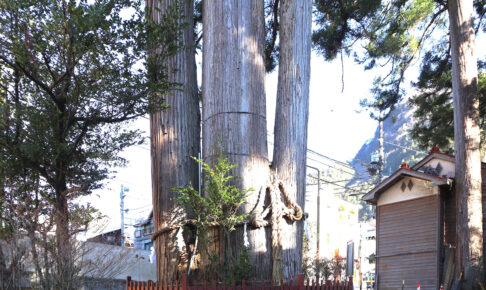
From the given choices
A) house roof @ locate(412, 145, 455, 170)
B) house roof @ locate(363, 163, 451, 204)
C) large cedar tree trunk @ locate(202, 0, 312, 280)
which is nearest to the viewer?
large cedar tree trunk @ locate(202, 0, 312, 280)

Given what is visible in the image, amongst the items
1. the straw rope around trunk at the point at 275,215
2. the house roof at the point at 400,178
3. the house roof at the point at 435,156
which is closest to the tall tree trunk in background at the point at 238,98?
the straw rope around trunk at the point at 275,215

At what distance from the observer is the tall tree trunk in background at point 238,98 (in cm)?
760

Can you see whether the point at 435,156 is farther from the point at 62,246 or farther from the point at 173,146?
the point at 62,246

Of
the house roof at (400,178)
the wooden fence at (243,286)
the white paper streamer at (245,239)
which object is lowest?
the wooden fence at (243,286)

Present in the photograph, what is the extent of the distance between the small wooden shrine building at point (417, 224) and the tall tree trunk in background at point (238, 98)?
715 cm

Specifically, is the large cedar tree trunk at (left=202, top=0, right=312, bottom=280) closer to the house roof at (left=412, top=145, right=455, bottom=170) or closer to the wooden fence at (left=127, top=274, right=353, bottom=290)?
the wooden fence at (left=127, top=274, right=353, bottom=290)

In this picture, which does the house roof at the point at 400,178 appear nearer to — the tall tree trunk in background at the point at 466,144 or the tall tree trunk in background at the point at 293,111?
the tall tree trunk in background at the point at 466,144

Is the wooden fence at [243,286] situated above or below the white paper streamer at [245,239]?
below

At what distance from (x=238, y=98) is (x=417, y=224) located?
863 centimetres

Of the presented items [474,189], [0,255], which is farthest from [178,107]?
[474,189]

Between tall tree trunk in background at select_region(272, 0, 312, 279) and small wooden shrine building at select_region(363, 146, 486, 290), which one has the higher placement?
tall tree trunk in background at select_region(272, 0, 312, 279)

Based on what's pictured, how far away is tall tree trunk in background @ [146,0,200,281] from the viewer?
26.0 feet

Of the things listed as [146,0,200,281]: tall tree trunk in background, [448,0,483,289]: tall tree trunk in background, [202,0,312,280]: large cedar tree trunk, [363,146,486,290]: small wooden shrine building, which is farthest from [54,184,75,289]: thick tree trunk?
[363,146,486,290]: small wooden shrine building

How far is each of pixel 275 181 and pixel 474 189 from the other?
254 inches
